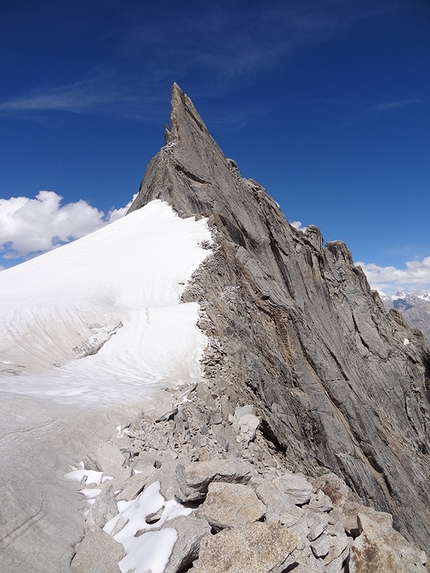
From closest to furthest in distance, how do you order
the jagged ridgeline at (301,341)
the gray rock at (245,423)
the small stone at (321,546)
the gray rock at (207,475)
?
1. the small stone at (321,546)
2. the gray rock at (207,475)
3. the gray rock at (245,423)
4. the jagged ridgeline at (301,341)

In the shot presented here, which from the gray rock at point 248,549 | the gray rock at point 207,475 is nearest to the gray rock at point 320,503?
the gray rock at point 207,475

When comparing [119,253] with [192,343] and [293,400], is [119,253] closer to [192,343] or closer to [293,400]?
[192,343]

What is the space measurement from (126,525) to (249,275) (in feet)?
68.1

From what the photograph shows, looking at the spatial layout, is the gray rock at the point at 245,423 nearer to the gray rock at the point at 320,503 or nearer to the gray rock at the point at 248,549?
the gray rock at the point at 320,503

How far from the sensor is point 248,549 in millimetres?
4621

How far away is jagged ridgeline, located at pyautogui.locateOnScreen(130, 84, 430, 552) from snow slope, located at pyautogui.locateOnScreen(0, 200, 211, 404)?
1.62m

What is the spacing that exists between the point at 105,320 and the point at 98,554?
13996mm

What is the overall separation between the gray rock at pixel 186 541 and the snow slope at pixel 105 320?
19.0 feet

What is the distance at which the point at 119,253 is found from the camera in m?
27.8

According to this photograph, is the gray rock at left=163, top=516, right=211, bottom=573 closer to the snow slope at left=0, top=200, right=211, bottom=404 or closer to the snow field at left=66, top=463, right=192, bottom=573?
the snow field at left=66, top=463, right=192, bottom=573

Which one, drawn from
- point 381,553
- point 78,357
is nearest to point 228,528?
point 381,553

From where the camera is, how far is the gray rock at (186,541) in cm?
460

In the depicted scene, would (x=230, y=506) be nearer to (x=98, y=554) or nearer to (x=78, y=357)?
(x=98, y=554)

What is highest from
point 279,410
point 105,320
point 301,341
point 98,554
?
point 105,320
